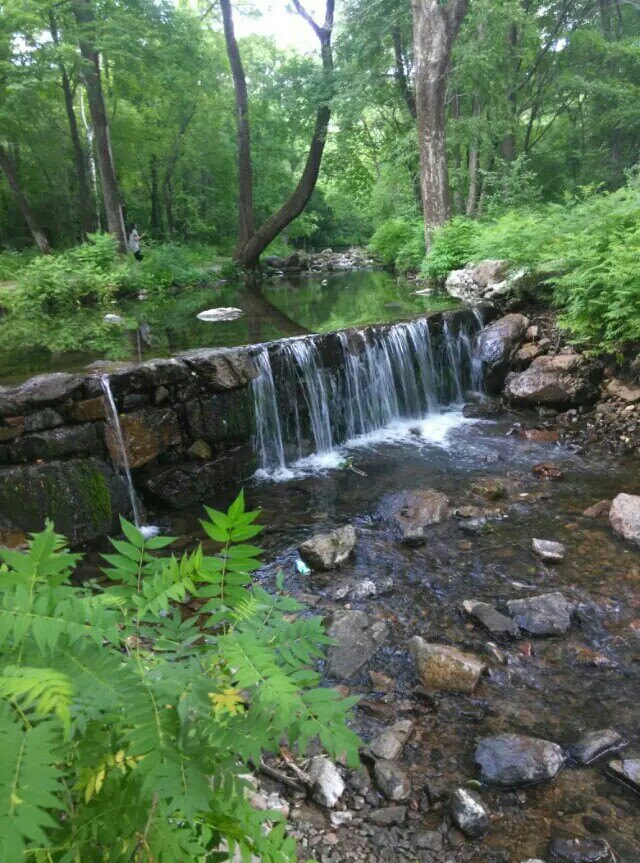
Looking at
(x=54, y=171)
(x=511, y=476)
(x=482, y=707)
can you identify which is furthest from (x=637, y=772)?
(x=54, y=171)

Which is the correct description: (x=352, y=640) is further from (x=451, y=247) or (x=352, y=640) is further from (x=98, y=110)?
(x=98, y=110)

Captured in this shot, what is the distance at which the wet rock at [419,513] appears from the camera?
5.64 m

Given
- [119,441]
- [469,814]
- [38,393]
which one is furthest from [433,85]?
[469,814]

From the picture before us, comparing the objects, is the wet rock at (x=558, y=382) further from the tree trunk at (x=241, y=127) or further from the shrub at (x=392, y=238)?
the tree trunk at (x=241, y=127)

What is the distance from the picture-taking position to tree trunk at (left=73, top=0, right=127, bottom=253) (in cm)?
1420

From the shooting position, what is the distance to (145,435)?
6.64 m

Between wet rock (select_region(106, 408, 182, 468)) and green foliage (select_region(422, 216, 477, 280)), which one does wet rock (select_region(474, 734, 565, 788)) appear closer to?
wet rock (select_region(106, 408, 182, 468))

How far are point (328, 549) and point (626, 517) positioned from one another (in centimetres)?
290

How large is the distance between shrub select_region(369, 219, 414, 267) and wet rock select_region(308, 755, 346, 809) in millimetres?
21086

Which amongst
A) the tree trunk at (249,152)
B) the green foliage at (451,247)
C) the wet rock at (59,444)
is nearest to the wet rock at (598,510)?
the wet rock at (59,444)

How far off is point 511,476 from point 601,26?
24293 millimetres

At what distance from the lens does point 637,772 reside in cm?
288

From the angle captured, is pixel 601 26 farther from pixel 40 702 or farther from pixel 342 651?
pixel 40 702

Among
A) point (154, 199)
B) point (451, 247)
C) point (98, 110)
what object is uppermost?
point (154, 199)
